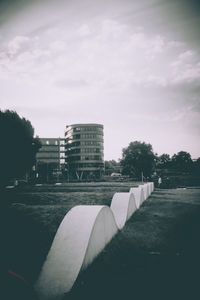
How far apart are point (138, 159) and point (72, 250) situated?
6037cm

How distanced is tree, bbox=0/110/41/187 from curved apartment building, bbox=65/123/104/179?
203ft

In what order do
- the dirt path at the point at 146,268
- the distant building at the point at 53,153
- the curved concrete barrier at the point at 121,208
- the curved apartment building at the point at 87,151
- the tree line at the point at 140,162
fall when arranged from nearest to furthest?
the dirt path at the point at 146,268 → the curved concrete barrier at the point at 121,208 → the tree line at the point at 140,162 → the curved apartment building at the point at 87,151 → the distant building at the point at 53,153

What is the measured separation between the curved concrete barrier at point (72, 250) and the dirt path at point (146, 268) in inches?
9.1

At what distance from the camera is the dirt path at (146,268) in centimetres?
384

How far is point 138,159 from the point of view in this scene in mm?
63500

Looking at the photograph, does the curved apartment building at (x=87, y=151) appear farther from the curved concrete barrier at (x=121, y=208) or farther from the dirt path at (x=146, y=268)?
the dirt path at (x=146, y=268)

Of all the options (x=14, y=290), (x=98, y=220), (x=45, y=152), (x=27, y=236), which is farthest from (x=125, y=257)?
(x=45, y=152)

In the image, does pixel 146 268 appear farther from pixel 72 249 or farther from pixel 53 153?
pixel 53 153

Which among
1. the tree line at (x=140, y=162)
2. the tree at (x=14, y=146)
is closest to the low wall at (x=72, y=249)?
the tree at (x=14, y=146)

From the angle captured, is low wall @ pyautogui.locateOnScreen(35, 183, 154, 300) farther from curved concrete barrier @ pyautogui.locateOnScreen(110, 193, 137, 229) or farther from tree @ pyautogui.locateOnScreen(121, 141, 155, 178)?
tree @ pyautogui.locateOnScreen(121, 141, 155, 178)

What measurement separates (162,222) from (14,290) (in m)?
8.12

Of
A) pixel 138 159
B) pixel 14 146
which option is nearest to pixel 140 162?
pixel 138 159

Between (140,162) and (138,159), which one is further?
(138,159)

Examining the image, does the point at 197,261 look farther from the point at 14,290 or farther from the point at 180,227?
the point at 14,290
